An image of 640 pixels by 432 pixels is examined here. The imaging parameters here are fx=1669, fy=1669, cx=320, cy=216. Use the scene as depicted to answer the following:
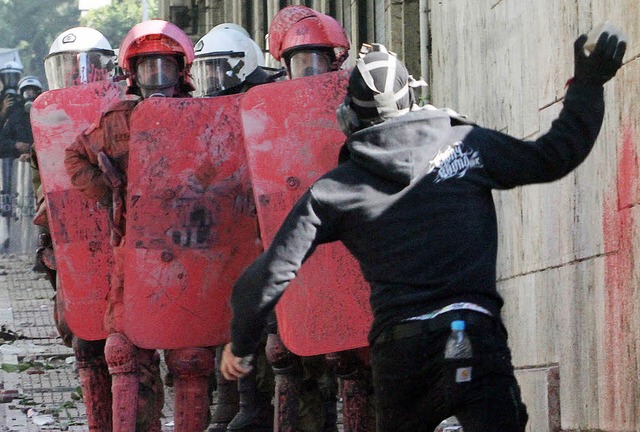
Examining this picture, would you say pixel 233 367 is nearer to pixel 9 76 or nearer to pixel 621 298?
pixel 621 298

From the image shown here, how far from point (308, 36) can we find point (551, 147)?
9.44 ft

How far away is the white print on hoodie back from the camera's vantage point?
14.5ft

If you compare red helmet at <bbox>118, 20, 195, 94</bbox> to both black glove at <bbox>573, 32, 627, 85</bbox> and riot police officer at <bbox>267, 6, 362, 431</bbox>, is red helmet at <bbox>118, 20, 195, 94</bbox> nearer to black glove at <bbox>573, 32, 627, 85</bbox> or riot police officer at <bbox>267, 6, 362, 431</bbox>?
riot police officer at <bbox>267, 6, 362, 431</bbox>

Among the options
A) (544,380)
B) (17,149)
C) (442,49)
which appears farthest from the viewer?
(17,149)

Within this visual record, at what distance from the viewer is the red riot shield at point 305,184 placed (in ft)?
21.1

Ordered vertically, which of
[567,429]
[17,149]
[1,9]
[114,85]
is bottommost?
[567,429]

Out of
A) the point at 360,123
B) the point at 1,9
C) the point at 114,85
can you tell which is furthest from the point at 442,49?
the point at 1,9

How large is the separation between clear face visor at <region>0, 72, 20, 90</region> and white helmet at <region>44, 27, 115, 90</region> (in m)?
16.1

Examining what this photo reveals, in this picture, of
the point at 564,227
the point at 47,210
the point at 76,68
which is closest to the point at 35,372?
the point at 76,68

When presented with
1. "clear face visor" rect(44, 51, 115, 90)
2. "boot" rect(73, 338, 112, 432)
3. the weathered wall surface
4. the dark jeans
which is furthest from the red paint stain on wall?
"clear face visor" rect(44, 51, 115, 90)

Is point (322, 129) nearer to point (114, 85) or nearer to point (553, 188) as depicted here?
point (553, 188)

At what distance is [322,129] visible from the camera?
21.4 ft

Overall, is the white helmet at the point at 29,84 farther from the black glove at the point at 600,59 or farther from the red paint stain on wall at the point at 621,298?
the black glove at the point at 600,59

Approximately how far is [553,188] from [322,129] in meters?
0.98
